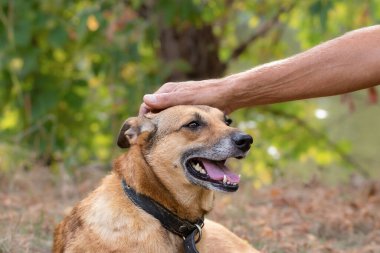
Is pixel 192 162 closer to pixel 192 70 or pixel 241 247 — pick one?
pixel 241 247

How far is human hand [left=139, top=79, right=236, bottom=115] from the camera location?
4.69m

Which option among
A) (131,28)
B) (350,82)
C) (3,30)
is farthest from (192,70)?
(350,82)

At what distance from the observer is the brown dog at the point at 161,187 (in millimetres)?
4332

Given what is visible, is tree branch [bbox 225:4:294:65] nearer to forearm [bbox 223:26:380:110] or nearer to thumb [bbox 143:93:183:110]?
forearm [bbox 223:26:380:110]

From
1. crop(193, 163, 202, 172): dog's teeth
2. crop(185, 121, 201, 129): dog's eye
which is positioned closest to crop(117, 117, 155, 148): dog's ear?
crop(185, 121, 201, 129): dog's eye

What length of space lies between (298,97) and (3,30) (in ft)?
15.6

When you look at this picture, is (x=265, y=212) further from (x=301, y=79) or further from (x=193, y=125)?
(x=193, y=125)

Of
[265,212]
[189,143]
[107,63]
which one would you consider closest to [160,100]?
[189,143]

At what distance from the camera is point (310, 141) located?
1146cm

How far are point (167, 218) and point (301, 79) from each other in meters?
1.18

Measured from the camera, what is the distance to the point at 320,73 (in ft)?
15.5

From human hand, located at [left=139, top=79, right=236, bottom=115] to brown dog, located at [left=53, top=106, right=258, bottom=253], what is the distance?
3.2 inches

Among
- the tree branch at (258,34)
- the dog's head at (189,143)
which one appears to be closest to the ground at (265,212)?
the dog's head at (189,143)

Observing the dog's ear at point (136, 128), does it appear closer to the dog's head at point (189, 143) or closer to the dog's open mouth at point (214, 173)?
the dog's head at point (189, 143)
